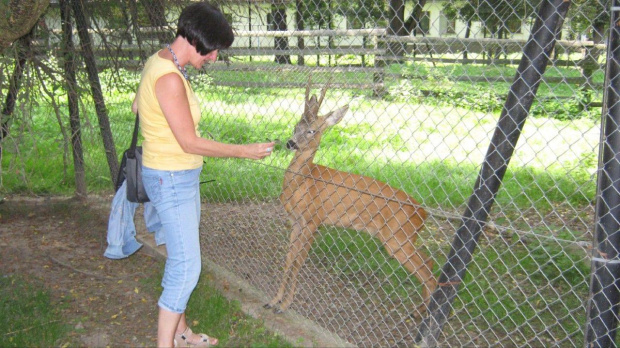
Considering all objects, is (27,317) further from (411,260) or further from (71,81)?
(411,260)

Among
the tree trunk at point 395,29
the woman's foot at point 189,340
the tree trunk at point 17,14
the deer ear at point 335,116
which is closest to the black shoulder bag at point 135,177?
the woman's foot at point 189,340

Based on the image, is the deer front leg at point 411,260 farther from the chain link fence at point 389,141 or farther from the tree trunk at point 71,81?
the tree trunk at point 71,81

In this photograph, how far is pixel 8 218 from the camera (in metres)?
6.11

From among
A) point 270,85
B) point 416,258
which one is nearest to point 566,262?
point 416,258

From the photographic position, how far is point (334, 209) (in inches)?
181

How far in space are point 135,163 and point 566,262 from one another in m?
3.19

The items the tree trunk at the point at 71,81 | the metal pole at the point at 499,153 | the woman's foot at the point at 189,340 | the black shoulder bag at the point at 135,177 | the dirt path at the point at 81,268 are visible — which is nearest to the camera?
the metal pole at the point at 499,153

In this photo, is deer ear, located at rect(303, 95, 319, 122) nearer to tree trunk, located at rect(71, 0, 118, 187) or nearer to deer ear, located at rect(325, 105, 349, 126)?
deer ear, located at rect(325, 105, 349, 126)

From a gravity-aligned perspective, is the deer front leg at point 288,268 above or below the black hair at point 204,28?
below

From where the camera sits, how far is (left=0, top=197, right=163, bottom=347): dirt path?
158 inches

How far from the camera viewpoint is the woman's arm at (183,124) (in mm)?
2867

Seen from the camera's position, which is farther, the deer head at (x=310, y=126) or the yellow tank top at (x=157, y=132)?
the deer head at (x=310, y=126)

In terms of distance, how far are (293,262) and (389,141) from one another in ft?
3.61

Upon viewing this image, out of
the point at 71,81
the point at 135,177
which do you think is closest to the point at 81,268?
the point at 71,81
